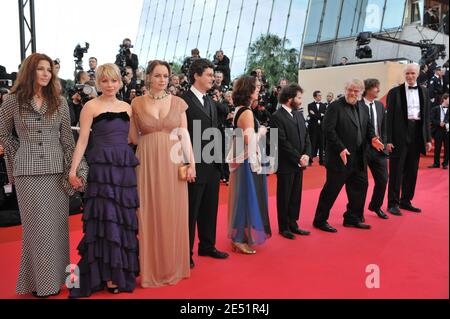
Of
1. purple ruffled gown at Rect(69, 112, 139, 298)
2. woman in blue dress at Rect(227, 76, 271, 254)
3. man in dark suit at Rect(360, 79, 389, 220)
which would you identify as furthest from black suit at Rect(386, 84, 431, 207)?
purple ruffled gown at Rect(69, 112, 139, 298)

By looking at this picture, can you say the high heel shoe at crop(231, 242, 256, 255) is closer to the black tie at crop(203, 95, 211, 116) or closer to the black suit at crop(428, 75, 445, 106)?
the black tie at crop(203, 95, 211, 116)

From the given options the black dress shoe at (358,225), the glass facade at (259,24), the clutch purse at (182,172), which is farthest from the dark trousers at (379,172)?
the glass facade at (259,24)

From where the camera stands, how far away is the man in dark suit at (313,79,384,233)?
4484 mm

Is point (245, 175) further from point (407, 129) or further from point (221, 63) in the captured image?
point (221, 63)

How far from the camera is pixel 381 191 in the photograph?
5012 mm

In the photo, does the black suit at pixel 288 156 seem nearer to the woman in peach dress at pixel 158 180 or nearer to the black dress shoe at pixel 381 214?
the black dress shoe at pixel 381 214

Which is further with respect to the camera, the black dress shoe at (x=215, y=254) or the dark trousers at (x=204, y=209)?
the black dress shoe at (x=215, y=254)

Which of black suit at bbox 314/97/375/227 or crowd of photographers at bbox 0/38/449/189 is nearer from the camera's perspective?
black suit at bbox 314/97/375/227

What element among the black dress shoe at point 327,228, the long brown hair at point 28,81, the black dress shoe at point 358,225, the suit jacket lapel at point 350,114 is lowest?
the black dress shoe at point 327,228

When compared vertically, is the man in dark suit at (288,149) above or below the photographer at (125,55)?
below

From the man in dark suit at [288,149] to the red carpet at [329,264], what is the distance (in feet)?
0.92

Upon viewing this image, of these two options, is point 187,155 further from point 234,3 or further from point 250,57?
point 234,3

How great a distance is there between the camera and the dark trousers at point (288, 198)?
Result: 4.29 m

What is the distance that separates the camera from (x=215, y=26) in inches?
945
